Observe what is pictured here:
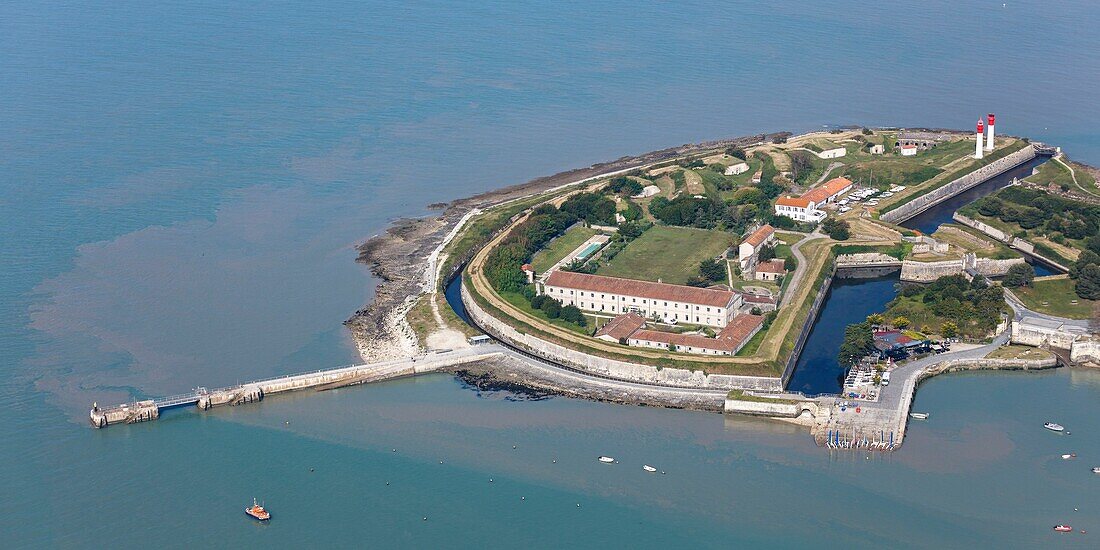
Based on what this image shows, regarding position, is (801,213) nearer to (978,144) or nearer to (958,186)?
(958,186)

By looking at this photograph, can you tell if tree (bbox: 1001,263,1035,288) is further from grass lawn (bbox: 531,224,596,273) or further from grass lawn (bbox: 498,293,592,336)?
grass lawn (bbox: 531,224,596,273)

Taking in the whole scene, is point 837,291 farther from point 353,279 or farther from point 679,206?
point 353,279

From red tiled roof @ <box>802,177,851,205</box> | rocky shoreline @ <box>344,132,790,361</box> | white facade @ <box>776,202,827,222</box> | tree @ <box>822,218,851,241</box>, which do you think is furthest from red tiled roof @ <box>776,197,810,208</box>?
rocky shoreline @ <box>344,132,790,361</box>

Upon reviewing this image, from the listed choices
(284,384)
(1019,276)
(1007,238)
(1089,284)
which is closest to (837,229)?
(1007,238)

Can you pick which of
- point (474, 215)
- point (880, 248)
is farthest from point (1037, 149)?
point (474, 215)

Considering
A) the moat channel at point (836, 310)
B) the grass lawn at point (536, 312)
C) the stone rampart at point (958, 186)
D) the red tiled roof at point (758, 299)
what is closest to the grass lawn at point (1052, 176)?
the stone rampart at point (958, 186)
